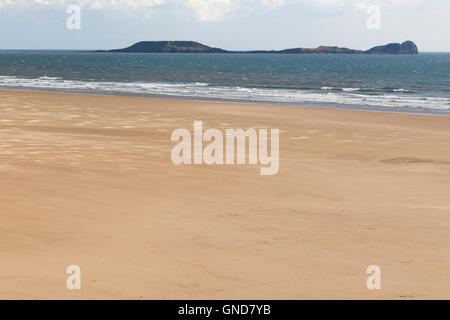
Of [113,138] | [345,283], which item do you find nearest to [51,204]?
[345,283]

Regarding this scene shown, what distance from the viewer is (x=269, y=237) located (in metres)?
7.30

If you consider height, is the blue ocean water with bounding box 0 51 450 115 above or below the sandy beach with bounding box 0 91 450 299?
above

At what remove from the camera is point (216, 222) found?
7918mm

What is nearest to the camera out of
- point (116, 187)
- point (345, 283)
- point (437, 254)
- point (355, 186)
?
point (345, 283)

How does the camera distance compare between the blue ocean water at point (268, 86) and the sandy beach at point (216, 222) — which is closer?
the sandy beach at point (216, 222)

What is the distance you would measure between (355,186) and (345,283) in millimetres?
4867

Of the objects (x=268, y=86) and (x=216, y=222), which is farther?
(x=268, y=86)

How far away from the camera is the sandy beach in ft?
19.0

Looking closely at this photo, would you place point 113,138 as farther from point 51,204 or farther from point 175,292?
point 175,292

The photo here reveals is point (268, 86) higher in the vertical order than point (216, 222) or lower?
higher

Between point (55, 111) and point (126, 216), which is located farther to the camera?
point (55, 111)

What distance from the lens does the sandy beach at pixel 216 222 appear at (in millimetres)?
5777

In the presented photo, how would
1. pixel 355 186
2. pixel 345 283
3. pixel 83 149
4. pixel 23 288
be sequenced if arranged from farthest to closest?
pixel 83 149, pixel 355 186, pixel 345 283, pixel 23 288

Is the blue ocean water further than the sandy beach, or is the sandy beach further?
the blue ocean water
